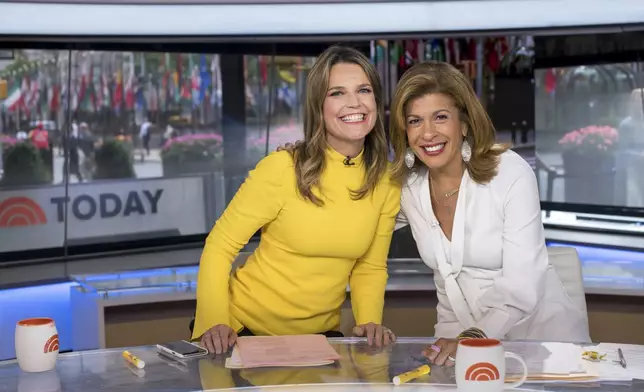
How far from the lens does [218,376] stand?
185 centimetres

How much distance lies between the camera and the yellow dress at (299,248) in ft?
8.14

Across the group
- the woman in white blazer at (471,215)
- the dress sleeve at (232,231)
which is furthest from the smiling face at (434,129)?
the dress sleeve at (232,231)

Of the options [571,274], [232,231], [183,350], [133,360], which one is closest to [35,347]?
[133,360]

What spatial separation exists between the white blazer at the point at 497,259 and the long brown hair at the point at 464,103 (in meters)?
0.03

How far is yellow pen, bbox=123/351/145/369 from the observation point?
75.6 inches

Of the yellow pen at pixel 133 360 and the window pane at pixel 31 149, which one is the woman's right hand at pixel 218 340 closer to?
the yellow pen at pixel 133 360

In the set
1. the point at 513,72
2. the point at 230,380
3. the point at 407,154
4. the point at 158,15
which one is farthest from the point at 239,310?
the point at 513,72

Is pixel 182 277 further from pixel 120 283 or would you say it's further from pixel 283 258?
pixel 283 258

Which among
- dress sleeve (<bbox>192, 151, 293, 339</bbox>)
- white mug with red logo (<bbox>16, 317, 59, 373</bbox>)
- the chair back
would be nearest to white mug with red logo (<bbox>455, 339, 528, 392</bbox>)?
white mug with red logo (<bbox>16, 317, 59, 373</bbox>)

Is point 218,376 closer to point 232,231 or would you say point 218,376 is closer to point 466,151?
point 232,231

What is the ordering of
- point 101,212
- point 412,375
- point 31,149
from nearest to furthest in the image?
point 412,375
point 31,149
point 101,212

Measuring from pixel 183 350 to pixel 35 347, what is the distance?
335 millimetres

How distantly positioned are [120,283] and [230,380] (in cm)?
267

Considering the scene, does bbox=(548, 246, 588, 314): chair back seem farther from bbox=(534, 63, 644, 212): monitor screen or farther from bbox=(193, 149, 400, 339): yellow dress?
bbox=(534, 63, 644, 212): monitor screen
